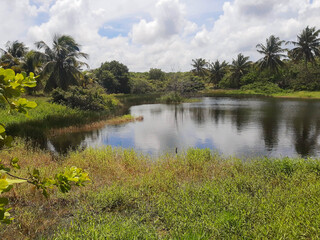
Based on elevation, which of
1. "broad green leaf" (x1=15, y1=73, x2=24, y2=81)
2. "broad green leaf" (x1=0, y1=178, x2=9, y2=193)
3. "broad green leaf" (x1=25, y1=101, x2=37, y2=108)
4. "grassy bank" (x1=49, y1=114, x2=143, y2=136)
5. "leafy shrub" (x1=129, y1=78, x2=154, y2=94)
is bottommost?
"grassy bank" (x1=49, y1=114, x2=143, y2=136)

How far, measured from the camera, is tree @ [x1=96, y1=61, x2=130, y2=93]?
5288cm

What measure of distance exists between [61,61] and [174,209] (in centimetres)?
2323

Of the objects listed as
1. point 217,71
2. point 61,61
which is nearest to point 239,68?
point 217,71

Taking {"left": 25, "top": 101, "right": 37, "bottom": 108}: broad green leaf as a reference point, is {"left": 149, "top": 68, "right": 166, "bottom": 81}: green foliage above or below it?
above

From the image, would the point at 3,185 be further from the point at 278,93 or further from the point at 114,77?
the point at 114,77

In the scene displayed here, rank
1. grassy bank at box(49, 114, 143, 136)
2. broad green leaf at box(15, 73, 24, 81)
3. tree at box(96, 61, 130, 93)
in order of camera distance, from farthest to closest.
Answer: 1. tree at box(96, 61, 130, 93)
2. grassy bank at box(49, 114, 143, 136)
3. broad green leaf at box(15, 73, 24, 81)

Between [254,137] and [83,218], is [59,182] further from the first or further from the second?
[254,137]

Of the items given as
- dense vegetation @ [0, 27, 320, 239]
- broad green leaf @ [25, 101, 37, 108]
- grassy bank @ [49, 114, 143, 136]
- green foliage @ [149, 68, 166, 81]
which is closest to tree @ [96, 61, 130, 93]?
green foliage @ [149, 68, 166, 81]

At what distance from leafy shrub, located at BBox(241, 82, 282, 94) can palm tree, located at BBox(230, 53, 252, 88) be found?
4.30 meters

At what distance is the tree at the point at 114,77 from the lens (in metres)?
52.9

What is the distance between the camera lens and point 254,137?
14.7 metres

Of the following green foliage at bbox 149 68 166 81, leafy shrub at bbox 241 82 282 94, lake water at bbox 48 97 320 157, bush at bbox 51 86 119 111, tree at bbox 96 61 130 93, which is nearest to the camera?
lake water at bbox 48 97 320 157

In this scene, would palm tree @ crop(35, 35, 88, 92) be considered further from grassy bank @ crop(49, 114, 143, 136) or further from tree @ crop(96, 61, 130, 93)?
tree @ crop(96, 61, 130, 93)

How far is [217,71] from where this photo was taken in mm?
65312
